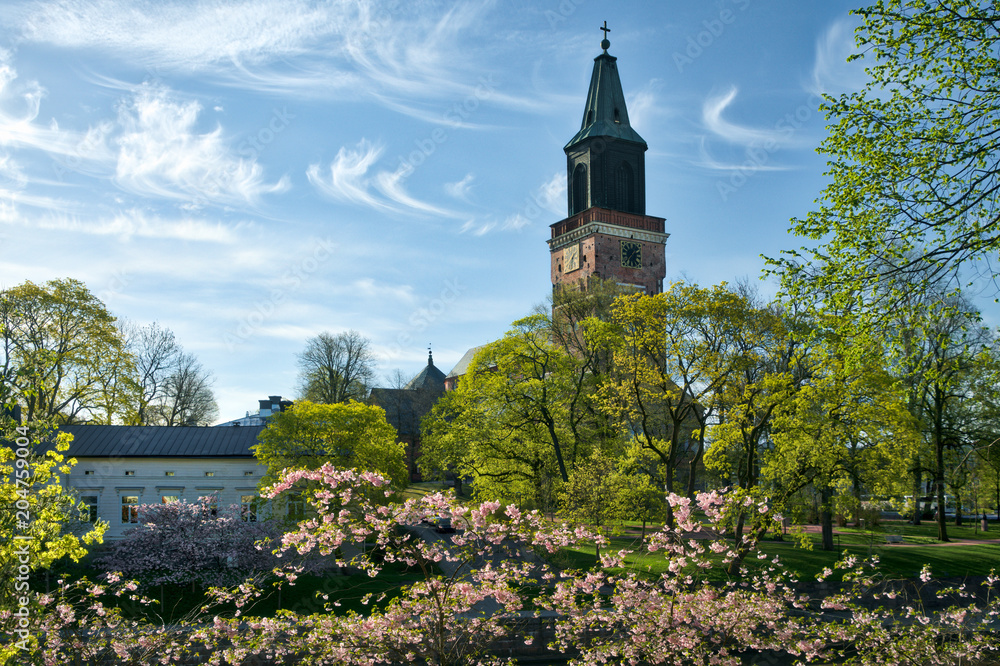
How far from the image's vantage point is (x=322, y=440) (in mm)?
34062

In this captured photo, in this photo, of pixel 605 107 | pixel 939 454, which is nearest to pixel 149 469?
pixel 939 454

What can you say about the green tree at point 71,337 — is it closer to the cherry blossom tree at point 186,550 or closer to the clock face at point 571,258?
the cherry blossom tree at point 186,550

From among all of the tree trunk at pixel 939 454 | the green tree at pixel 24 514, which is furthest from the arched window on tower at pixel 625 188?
the green tree at pixel 24 514

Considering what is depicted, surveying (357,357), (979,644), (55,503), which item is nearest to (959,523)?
(979,644)

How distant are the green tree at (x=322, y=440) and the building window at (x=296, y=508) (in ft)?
4.30

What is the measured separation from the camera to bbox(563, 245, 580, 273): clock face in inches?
2547

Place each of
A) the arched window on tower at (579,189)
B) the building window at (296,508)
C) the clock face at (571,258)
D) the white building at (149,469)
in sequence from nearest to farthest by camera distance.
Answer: the building window at (296,508), the white building at (149,469), the clock face at (571,258), the arched window on tower at (579,189)

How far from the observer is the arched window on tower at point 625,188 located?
212 feet

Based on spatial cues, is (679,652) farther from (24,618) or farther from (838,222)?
(24,618)

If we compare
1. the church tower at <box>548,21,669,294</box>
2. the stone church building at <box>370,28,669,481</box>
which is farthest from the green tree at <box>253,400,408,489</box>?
the church tower at <box>548,21,669,294</box>

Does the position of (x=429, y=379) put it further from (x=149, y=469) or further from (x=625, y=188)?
(x=149, y=469)

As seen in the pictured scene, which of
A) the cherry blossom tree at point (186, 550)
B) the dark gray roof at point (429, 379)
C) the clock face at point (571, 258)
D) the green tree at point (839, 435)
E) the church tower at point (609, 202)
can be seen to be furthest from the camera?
the dark gray roof at point (429, 379)

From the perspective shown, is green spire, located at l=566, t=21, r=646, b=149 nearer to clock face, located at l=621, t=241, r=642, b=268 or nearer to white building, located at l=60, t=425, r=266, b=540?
clock face, located at l=621, t=241, r=642, b=268

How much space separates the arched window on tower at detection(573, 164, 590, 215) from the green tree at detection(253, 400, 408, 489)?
119ft
